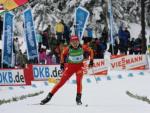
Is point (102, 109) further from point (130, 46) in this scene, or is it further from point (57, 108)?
point (130, 46)

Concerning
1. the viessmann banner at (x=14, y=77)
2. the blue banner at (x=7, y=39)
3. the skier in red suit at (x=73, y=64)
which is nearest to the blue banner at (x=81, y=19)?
the blue banner at (x=7, y=39)

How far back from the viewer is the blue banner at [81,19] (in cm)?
2777

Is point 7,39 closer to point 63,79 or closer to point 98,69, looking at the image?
point 98,69

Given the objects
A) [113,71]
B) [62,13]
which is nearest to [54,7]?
[62,13]

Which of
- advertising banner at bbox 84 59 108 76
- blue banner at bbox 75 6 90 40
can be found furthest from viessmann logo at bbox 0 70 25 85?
blue banner at bbox 75 6 90 40

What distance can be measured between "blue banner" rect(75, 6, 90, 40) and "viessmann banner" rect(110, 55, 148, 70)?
2.09 metres

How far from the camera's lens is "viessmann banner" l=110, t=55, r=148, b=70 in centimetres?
2769

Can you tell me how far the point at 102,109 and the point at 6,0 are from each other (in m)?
10.8

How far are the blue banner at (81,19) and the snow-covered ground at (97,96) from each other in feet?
8.19

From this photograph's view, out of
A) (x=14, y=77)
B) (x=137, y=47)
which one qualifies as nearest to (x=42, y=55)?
(x=14, y=77)

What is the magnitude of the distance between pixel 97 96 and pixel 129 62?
1068cm

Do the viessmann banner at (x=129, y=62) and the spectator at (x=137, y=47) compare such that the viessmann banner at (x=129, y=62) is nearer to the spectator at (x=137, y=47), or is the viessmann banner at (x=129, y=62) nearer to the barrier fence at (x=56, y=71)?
the barrier fence at (x=56, y=71)

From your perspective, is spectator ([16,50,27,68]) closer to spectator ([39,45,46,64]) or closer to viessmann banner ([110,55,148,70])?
spectator ([39,45,46,64])

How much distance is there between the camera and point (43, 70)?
24922 millimetres
